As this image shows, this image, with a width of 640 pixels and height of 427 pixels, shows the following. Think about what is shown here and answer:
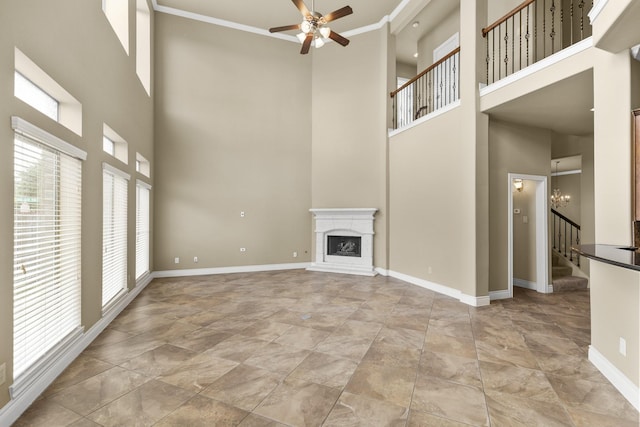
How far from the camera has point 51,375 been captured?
8.42 feet

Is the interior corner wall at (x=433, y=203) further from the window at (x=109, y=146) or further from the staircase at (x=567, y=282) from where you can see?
the window at (x=109, y=146)

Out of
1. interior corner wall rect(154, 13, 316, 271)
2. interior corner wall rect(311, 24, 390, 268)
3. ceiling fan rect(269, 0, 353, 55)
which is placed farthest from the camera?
interior corner wall rect(311, 24, 390, 268)

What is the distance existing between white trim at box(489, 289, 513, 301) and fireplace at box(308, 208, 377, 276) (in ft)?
8.34

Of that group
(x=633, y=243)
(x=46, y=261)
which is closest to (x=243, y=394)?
(x=46, y=261)

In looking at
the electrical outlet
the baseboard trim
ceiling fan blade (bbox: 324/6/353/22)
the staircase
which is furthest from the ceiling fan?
the staircase

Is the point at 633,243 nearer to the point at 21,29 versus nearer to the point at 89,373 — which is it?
the point at 89,373

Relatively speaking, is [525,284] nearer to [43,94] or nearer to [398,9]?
[398,9]

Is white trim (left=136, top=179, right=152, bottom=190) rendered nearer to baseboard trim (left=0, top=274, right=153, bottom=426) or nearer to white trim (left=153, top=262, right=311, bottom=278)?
white trim (left=153, top=262, right=311, bottom=278)

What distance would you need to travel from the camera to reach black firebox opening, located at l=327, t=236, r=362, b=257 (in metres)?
7.55

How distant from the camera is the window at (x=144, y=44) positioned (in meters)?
6.03

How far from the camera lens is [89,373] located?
8.94 feet

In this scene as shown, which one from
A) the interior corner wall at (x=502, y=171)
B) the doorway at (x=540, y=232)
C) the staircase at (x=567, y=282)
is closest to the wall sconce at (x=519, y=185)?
the doorway at (x=540, y=232)

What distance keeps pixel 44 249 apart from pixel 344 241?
5.93 metres

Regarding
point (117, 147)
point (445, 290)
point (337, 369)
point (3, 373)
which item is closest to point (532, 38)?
point (445, 290)
